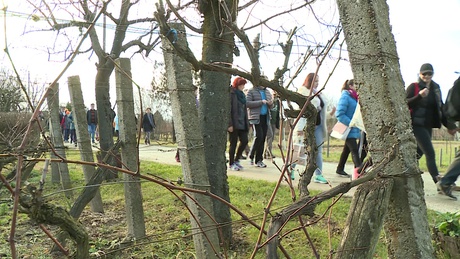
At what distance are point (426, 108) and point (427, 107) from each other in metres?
0.02

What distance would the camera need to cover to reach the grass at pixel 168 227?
11.7ft

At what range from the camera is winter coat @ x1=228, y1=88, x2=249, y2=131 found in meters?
7.64

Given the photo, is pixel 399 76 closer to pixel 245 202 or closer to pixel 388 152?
pixel 388 152

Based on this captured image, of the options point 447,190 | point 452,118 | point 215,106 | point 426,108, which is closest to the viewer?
point 215,106

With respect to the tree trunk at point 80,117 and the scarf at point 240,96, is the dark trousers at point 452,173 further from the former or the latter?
the tree trunk at point 80,117

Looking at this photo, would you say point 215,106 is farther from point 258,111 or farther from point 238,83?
point 258,111

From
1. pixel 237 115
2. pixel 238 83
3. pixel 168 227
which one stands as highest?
pixel 238 83

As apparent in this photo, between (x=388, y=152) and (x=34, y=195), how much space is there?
171 cm

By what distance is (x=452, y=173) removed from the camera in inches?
209

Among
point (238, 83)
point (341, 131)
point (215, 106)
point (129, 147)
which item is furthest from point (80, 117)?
point (341, 131)

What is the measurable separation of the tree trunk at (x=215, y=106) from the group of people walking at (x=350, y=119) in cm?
135

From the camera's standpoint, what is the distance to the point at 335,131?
6480mm

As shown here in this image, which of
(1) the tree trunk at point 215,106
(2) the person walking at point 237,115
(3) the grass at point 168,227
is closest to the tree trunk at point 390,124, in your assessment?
(3) the grass at point 168,227

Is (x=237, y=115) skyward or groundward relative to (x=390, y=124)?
skyward
